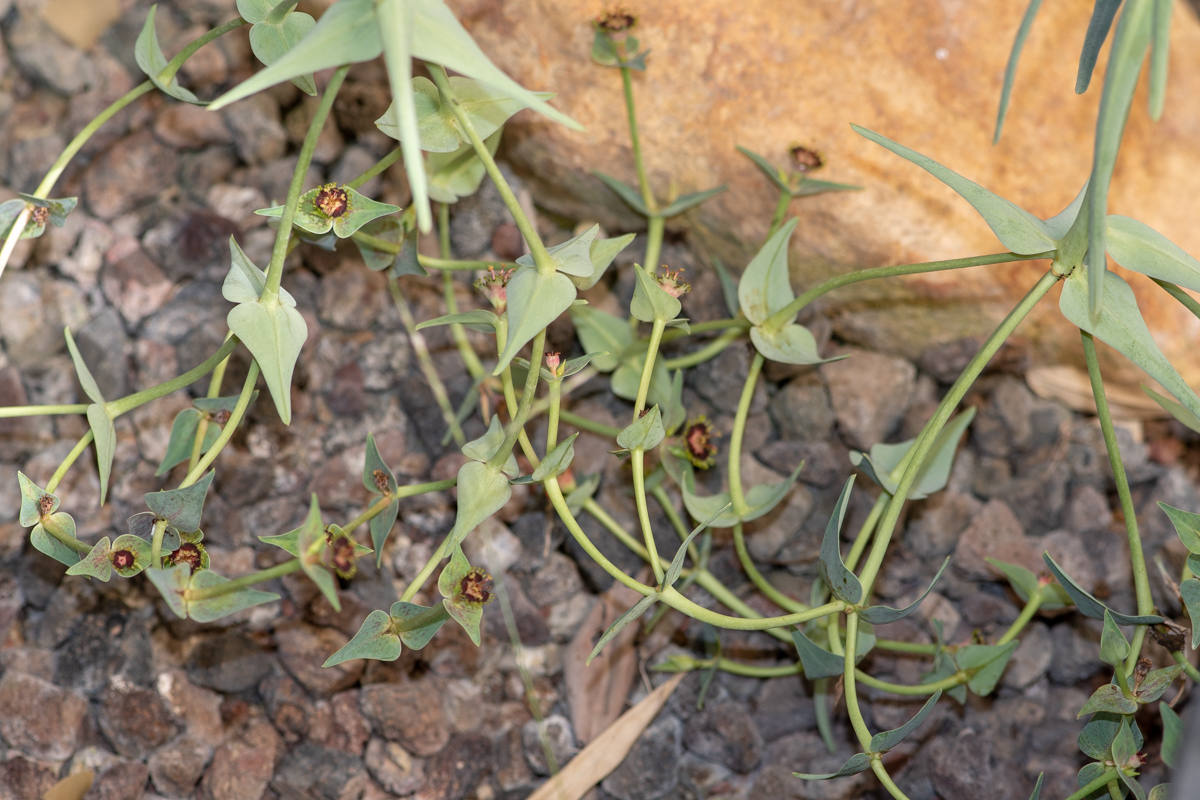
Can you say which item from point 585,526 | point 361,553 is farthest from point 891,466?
point 361,553

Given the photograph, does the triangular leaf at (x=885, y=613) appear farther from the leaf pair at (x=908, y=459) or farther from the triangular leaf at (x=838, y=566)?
the leaf pair at (x=908, y=459)

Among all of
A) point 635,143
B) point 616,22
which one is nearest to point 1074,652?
point 635,143

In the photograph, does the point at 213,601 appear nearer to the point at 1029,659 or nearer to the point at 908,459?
the point at 908,459

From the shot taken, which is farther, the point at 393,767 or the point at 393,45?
the point at 393,767

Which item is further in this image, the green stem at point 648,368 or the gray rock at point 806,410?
the gray rock at point 806,410

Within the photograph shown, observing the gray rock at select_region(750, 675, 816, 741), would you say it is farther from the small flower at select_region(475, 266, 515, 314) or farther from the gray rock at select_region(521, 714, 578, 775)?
the small flower at select_region(475, 266, 515, 314)

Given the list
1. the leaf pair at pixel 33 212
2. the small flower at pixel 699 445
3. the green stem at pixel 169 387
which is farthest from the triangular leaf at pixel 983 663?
the leaf pair at pixel 33 212

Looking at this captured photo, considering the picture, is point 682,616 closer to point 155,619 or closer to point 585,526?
point 585,526
